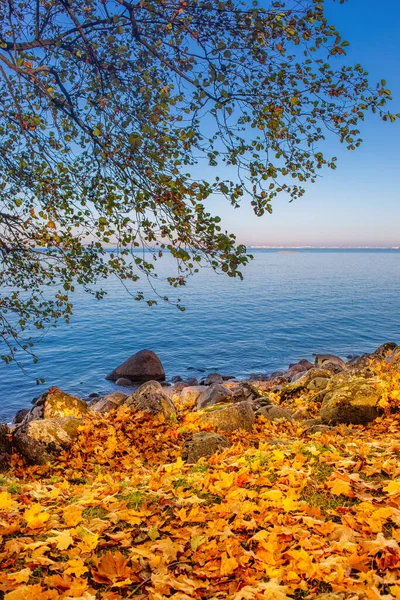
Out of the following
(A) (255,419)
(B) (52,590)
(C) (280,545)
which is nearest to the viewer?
(B) (52,590)

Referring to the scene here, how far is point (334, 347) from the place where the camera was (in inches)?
1174

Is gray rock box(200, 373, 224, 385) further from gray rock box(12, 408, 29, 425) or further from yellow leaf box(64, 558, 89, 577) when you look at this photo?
yellow leaf box(64, 558, 89, 577)

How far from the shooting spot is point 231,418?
9.48 metres

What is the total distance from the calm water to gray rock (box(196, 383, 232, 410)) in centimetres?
623

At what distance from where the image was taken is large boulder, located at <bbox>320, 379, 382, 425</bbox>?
916 centimetres

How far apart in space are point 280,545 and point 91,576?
163 centimetres

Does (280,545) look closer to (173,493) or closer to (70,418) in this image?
(173,493)

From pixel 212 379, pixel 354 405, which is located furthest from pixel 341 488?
pixel 212 379

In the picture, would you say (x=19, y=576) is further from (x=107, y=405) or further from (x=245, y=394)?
(x=107, y=405)

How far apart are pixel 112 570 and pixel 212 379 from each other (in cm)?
1839

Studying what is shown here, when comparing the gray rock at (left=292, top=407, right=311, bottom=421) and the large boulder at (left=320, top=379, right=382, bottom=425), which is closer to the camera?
the large boulder at (left=320, top=379, right=382, bottom=425)

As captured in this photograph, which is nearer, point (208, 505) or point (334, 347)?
point (208, 505)

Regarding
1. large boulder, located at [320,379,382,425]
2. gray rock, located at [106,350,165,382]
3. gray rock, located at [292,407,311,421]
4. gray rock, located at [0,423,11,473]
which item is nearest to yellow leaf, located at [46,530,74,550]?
gray rock, located at [0,423,11,473]

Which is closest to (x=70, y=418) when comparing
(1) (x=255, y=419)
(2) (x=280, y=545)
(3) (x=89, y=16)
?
A: (1) (x=255, y=419)
